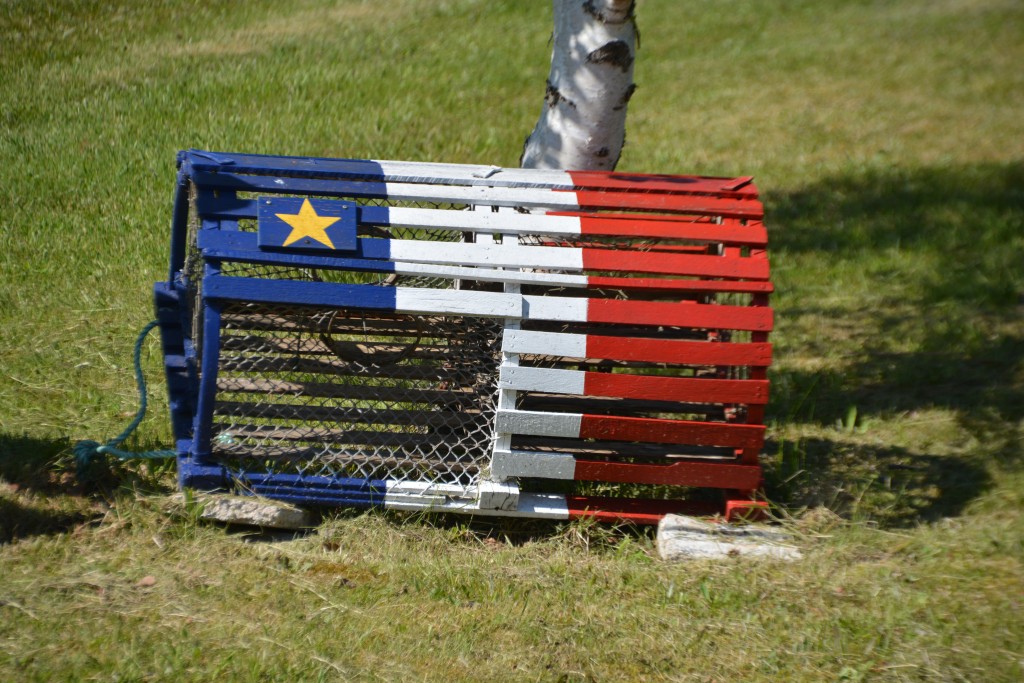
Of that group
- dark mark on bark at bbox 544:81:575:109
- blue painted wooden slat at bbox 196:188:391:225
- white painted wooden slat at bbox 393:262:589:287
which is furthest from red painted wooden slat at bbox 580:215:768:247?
dark mark on bark at bbox 544:81:575:109

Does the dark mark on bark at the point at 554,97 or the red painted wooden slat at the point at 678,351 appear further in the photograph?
the dark mark on bark at the point at 554,97

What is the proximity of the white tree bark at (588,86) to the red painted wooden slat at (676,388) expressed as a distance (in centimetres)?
155

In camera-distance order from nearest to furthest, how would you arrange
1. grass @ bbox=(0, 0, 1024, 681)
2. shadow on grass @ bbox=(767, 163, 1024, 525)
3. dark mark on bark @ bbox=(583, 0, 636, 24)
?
grass @ bbox=(0, 0, 1024, 681) → dark mark on bark @ bbox=(583, 0, 636, 24) → shadow on grass @ bbox=(767, 163, 1024, 525)

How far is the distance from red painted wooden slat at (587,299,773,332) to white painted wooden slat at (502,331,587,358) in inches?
4.5

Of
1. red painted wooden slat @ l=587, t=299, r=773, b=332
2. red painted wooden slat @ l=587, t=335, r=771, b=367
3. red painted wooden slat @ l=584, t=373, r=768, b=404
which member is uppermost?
red painted wooden slat @ l=587, t=299, r=773, b=332

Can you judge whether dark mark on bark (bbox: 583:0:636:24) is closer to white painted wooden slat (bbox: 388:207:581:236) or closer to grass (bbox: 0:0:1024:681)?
white painted wooden slat (bbox: 388:207:581:236)

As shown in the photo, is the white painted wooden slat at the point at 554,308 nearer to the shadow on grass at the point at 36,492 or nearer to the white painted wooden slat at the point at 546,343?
the white painted wooden slat at the point at 546,343

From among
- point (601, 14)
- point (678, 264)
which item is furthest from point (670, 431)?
point (601, 14)

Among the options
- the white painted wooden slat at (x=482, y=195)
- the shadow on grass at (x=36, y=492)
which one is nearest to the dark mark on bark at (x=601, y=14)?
the white painted wooden slat at (x=482, y=195)

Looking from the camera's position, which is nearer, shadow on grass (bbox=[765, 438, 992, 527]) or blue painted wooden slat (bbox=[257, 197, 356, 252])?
blue painted wooden slat (bbox=[257, 197, 356, 252])

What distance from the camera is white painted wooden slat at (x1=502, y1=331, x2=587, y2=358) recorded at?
3889 millimetres

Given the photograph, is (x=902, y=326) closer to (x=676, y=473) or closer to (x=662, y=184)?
(x=662, y=184)

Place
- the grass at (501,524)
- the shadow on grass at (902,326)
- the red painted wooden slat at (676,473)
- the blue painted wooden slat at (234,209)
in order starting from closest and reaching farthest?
the grass at (501,524)
the blue painted wooden slat at (234,209)
the red painted wooden slat at (676,473)
the shadow on grass at (902,326)

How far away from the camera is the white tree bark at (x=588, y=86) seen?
15.9ft
